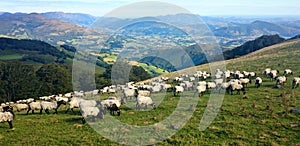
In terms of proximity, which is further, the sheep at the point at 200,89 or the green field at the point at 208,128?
the sheep at the point at 200,89

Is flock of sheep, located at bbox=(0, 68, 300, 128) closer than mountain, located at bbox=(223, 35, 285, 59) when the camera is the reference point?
Yes

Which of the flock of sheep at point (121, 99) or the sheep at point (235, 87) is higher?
the sheep at point (235, 87)

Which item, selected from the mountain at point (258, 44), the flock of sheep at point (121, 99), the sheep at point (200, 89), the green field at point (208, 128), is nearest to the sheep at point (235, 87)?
the flock of sheep at point (121, 99)

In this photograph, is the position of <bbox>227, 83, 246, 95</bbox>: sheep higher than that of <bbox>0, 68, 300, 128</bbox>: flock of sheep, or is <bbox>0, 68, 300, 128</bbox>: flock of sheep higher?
<bbox>227, 83, 246, 95</bbox>: sheep

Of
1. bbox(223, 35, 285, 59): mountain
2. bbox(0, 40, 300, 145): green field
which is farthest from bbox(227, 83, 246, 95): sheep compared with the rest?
bbox(223, 35, 285, 59): mountain

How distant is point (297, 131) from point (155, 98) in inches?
723

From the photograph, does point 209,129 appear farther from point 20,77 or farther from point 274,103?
point 20,77

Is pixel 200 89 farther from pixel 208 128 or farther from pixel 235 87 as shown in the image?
pixel 208 128

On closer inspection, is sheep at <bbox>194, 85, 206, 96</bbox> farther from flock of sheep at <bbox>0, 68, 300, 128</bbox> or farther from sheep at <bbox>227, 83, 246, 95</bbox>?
sheep at <bbox>227, 83, 246, 95</bbox>

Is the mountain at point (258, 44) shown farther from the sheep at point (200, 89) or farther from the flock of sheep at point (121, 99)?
the sheep at point (200, 89)

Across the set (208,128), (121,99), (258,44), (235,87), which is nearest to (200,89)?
(235,87)

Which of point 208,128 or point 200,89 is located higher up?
point 200,89

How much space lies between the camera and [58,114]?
3023cm

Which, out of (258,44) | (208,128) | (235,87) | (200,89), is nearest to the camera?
(208,128)
